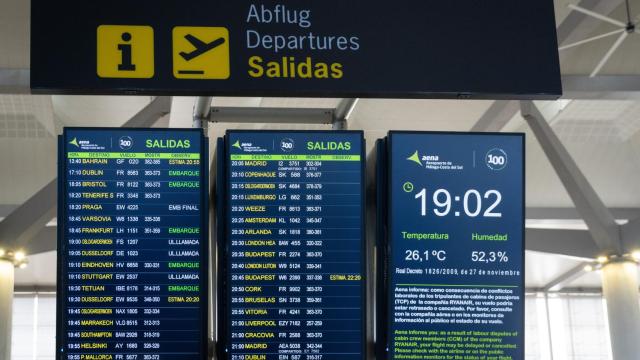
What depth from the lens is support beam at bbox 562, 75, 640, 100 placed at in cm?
1584

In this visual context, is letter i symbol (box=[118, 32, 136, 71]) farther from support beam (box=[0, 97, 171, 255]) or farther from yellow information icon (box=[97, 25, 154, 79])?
support beam (box=[0, 97, 171, 255])

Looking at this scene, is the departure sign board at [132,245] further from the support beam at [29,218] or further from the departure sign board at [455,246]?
the support beam at [29,218]

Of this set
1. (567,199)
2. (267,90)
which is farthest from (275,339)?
(567,199)

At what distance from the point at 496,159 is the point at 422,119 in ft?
39.1

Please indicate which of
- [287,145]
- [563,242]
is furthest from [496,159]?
[563,242]

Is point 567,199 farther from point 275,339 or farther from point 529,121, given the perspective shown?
point 275,339

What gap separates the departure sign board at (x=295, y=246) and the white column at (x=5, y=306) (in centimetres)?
1066

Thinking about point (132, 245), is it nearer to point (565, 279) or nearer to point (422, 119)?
point (422, 119)

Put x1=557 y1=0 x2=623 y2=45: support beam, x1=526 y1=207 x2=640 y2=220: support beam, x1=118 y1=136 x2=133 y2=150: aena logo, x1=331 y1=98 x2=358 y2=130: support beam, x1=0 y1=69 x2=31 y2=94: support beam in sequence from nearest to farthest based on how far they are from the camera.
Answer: x1=118 y1=136 x2=133 y2=150: aena logo, x1=331 y1=98 x2=358 y2=130: support beam, x1=557 y1=0 x2=623 y2=45: support beam, x1=0 y1=69 x2=31 y2=94: support beam, x1=526 y1=207 x2=640 y2=220: support beam

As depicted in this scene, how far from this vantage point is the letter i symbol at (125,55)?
577cm

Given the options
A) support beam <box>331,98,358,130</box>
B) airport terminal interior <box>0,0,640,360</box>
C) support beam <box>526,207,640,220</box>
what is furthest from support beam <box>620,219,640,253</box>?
support beam <box>331,98,358,130</box>

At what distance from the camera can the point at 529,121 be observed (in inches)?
628

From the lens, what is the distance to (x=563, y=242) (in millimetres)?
21328

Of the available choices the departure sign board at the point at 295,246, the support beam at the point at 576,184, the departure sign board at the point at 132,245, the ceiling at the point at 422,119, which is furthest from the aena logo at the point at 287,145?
the support beam at the point at 576,184
